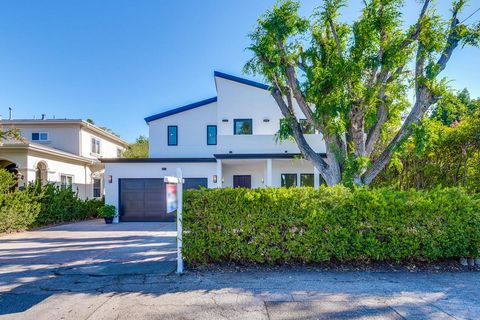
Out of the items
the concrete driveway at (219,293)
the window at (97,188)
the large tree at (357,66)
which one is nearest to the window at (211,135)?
the large tree at (357,66)

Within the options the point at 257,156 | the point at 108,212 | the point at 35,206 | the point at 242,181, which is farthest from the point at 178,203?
the point at 242,181

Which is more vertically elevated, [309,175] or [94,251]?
[309,175]

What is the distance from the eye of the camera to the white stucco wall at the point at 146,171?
14.7 m

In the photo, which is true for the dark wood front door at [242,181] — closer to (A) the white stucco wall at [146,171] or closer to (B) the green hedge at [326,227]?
(A) the white stucco wall at [146,171]

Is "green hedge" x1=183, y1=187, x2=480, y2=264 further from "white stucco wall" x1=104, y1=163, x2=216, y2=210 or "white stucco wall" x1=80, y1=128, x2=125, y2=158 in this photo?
"white stucco wall" x1=80, y1=128, x2=125, y2=158

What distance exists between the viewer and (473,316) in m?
3.60

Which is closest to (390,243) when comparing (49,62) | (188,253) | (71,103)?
(188,253)

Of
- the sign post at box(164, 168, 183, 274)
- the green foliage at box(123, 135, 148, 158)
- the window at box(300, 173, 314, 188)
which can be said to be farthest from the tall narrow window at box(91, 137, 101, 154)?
the sign post at box(164, 168, 183, 274)

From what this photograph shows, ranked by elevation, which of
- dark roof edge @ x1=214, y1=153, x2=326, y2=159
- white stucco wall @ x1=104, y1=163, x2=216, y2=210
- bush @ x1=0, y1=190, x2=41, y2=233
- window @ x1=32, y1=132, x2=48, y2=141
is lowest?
bush @ x1=0, y1=190, x2=41, y2=233

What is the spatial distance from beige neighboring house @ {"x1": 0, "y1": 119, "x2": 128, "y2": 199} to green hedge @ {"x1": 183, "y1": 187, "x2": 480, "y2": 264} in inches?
512

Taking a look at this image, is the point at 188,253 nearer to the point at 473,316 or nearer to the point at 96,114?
the point at 473,316

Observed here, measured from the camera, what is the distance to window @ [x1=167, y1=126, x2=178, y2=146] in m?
16.8

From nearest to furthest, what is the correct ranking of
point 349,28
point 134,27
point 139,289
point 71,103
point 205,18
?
point 139,289 < point 349,28 < point 205,18 < point 134,27 < point 71,103

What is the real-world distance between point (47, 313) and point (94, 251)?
4.15 m
